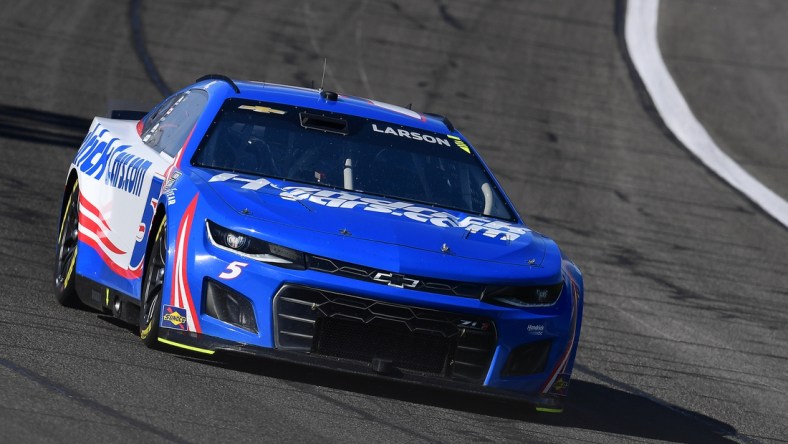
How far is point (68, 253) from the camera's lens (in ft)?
26.9

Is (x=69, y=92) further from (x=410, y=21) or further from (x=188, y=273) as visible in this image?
(x=188, y=273)

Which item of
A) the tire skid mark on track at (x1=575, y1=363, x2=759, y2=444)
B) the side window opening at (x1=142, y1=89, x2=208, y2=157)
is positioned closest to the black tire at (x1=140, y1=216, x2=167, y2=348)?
the side window opening at (x1=142, y1=89, x2=208, y2=157)

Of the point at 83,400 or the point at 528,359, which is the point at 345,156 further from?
the point at 83,400

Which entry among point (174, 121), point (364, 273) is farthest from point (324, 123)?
point (364, 273)

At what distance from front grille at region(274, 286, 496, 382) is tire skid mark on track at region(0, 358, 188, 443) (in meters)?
0.89

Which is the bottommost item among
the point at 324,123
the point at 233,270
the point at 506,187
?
the point at 506,187

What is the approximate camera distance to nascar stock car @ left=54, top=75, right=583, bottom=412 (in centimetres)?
617

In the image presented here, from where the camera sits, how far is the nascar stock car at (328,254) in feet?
20.2

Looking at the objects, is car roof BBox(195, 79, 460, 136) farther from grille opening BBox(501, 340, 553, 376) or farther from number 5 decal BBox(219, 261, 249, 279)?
grille opening BBox(501, 340, 553, 376)

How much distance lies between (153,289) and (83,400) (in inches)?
44.1

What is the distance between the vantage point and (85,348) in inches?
266

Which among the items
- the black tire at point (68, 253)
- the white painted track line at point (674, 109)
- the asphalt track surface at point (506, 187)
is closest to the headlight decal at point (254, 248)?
the asphalt track surface at point (506, 187)

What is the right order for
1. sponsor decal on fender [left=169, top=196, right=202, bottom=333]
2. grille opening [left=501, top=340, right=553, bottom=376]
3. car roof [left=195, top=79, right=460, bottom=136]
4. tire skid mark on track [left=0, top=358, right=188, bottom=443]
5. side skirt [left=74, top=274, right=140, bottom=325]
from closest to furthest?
1. tire skid mark on track [left=0, top=358, right=188, bottom=443]
2. sponsor decal on fender [left=169, top=196, right=202, bottom=333]
3. grille opening [left=501, top=340, right=553, bottom=376]
4. side skirt [left=74, top=274, right=140, bottom=325]
5. car roof [left=195, top=79, right=460, bottom=136]

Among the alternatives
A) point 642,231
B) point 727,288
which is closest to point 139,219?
point 727,288
